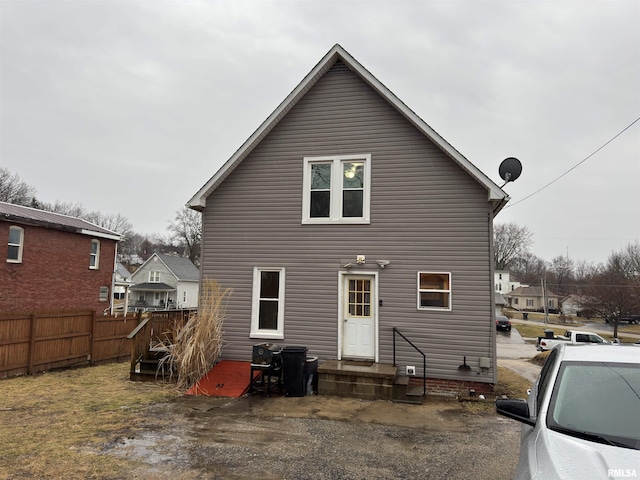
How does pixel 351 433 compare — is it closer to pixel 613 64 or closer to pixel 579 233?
pixel 613 64

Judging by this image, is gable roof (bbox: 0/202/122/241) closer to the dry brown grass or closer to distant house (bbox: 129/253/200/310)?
the dry brown grass

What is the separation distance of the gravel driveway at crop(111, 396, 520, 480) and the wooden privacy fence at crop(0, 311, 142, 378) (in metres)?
5.03

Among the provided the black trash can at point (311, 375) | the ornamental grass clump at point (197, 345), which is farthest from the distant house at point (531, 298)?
the ornamental grass clump at point (197, 345)

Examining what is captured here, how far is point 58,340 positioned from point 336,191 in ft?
28.5

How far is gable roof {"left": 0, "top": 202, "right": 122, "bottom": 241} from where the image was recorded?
16784 mm

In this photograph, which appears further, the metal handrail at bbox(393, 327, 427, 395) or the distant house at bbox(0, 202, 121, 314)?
the distant house at bbox(0, 202, 121, 314)

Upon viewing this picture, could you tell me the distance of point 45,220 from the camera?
1842 cm

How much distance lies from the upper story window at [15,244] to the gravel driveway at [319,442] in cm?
1404

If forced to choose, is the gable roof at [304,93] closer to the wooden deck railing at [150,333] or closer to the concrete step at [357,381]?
the wooden deck railing at [150,333]

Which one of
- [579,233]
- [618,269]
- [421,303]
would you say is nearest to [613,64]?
[421,303]

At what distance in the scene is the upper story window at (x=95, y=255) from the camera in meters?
21.6

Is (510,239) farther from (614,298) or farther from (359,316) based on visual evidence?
(359,316)

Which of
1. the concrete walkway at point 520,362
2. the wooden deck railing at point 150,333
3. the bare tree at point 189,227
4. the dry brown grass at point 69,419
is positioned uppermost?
the bare tree at point 189,227

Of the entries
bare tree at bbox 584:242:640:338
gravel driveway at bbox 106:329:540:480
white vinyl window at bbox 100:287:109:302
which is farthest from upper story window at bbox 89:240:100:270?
bare tree at bbox 584:242:640:338
